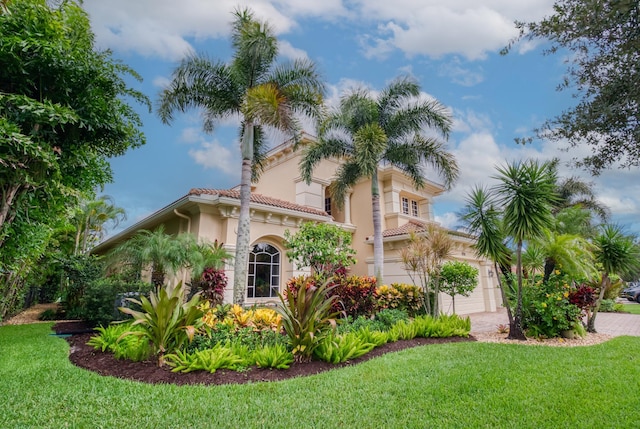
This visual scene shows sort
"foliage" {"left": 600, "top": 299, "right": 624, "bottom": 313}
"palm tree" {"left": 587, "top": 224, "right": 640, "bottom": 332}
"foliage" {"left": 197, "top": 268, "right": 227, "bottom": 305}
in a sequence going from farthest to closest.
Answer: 1. "foliage" {"left": 600, "top": 299, "right": 624, "bottom": 313}
2. "palm tree" {"left": 587, "top": 224, "right": 640, "bottom": 332}
3. "foliage" {"left": 197, "top": 268, "right": 227, "bottom": 305}

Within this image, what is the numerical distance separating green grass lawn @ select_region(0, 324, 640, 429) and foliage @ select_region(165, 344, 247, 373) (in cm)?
61

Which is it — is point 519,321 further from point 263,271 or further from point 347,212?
point 347,212

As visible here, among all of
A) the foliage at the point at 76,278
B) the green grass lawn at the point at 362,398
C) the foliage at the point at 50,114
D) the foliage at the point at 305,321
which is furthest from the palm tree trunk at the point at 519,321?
the foliage at the point at 76,278

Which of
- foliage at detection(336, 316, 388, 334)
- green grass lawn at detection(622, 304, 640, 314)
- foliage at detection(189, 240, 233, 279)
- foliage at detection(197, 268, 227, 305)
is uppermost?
foliage at detection(189, 240, 233, 279)

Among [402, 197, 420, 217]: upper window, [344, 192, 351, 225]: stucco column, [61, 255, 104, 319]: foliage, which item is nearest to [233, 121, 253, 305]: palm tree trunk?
[61, 255, 104, 319]: foliage

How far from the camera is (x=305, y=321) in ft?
18.6

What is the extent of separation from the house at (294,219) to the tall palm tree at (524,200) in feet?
8.93

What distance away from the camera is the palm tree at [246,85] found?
1025 cm

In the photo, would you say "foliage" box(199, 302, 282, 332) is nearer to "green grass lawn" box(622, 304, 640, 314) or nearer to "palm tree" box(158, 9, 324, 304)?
"palm tree" box(158, 9, 324, 304)

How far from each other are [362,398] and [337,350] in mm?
1747

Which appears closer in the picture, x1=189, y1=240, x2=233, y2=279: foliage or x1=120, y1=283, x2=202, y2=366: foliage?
x1=120, y1=283, x2=202, y2=366: foliage

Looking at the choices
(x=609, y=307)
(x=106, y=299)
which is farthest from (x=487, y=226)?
(x=609, y=307)

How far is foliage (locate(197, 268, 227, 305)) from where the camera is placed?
848 cm

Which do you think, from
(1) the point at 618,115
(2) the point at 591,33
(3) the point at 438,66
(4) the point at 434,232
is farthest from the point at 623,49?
(4) the point at 434,232
